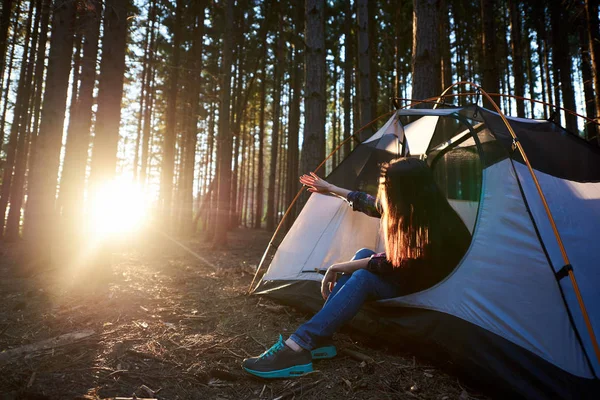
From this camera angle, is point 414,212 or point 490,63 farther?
point 490,63

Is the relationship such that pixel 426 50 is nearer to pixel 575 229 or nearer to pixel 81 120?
pixel 575 229

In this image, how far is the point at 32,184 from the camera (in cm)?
607

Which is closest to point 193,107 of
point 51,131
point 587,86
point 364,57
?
point 364,57

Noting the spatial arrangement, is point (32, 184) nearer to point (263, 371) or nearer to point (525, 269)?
point (263, 371)

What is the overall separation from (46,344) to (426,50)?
5.56 m

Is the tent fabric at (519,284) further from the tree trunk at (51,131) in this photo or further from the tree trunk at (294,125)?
the tree trunk at (294,125)

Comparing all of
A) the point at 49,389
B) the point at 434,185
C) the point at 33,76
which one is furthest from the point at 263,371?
the point at 33,76

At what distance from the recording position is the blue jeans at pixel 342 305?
7.87 ft

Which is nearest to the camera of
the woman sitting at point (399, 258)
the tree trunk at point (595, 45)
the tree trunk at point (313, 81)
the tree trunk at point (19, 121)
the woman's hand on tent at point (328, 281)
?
the woman sitting at point (399, 258)

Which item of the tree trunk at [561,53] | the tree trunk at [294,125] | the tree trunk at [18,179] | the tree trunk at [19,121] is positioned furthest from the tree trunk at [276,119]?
the tree trunk at [561,53]

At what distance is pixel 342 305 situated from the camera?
2463 millimetres

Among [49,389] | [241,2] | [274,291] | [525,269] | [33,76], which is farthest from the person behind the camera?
[241,2]

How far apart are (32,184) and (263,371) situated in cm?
619

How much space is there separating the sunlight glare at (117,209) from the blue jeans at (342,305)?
14.4ft
